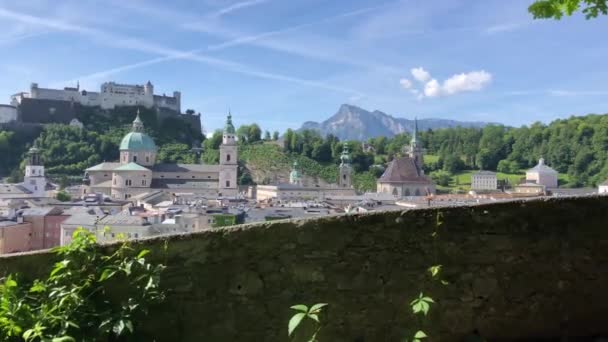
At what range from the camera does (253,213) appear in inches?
1722

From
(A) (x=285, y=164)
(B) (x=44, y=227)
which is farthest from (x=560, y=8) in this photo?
(A) (x=285, y=164)

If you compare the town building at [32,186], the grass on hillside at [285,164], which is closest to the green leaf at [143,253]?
the town building at [32,186]

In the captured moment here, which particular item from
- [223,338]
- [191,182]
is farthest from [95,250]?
[191,182]

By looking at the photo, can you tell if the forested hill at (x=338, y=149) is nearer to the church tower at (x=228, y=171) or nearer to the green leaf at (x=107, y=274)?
the church tower at (x=228, y=171)

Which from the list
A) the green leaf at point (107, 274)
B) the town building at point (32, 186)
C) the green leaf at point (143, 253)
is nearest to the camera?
the green leaf at point (107, 274)

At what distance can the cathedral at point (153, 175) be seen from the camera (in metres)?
80.2

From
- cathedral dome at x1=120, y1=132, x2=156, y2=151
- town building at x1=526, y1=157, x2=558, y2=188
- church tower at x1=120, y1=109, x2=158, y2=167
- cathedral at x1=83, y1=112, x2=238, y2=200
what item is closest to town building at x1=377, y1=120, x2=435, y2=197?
town building at x1=526, y1=157, x2=558, y2=188

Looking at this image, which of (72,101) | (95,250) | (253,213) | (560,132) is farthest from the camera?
(560,132)

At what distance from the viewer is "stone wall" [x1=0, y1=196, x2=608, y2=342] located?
398cm

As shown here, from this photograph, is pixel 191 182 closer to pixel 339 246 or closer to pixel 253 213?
pixel 253 213

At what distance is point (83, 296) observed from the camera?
148 inches

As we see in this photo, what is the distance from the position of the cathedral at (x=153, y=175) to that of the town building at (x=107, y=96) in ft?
88.5

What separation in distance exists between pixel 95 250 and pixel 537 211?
296 centimetres

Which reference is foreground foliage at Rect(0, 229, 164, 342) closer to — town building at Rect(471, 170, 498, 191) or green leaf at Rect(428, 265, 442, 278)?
green leaf at Rect(428, 265, 442, 278)
